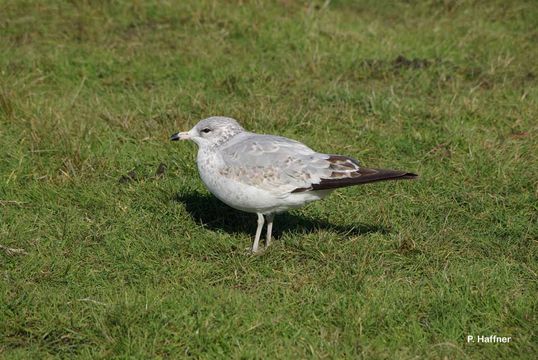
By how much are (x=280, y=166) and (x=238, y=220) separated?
95 cm

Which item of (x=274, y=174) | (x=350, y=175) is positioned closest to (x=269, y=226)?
(x=274, y=174)

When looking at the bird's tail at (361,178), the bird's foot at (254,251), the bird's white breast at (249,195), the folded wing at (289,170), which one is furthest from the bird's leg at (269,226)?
the bird's tail at (361,178)

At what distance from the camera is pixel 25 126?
744 centimetres

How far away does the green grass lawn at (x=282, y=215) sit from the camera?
4.91 metres

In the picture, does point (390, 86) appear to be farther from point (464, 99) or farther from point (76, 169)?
point (76, 169)

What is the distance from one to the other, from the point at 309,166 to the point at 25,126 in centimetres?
318

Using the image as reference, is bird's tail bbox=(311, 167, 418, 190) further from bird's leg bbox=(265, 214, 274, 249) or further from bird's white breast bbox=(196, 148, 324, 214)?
bird's leg bbox=(265, 214, 274, 249)

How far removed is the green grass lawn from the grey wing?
55 centimetres

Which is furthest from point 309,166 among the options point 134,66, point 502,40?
point 502,40

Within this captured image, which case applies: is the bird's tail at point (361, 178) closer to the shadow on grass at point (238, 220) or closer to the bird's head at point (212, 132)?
the shadow on grass at point (238, 220)

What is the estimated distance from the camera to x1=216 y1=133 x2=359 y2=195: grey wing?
18.3 ft

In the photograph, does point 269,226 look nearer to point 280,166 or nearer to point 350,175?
point 280,166

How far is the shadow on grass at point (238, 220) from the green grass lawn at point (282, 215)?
25mm

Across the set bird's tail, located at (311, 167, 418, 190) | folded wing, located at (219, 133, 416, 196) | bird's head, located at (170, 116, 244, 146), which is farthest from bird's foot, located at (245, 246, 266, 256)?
bird's head, located at (170, 116, 244, 146)
